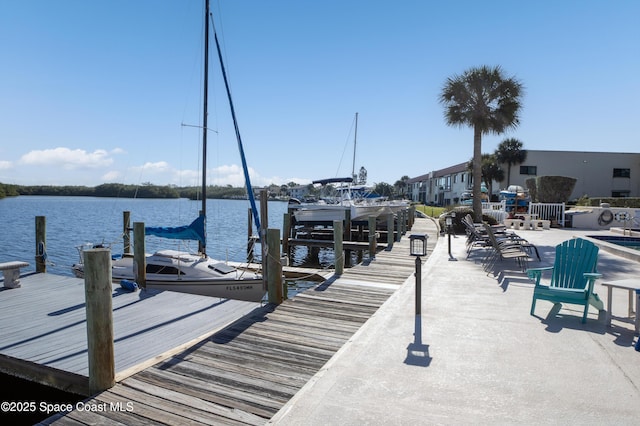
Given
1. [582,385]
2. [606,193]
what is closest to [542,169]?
[606,193]

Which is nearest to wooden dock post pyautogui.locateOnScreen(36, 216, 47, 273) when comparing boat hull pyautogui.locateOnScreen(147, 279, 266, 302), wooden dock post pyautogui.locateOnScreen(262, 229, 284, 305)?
boat hull pyautogui.locateOnScreen(147, 279, 266, 302)

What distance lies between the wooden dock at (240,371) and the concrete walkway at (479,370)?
1.08 feet

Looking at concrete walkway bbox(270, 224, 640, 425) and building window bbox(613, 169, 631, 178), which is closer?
concrete walkway bbox(270, 224, 640, 425)

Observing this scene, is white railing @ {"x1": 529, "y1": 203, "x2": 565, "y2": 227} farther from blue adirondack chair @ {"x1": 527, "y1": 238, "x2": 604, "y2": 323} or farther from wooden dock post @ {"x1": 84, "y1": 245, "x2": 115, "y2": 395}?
wooden dock post @ {"x1": 84, "y1": 245, "x2": 115, "y2": 395}

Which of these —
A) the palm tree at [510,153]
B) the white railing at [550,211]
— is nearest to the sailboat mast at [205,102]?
the white railing at [550,211]

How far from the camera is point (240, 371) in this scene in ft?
15.8

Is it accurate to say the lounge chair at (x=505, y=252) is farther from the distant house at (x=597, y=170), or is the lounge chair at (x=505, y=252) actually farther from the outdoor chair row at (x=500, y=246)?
the distant house at (x=597, y=170)

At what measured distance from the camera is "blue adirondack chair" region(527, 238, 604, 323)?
628 cm

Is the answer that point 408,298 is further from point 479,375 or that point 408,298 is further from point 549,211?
point 549,211

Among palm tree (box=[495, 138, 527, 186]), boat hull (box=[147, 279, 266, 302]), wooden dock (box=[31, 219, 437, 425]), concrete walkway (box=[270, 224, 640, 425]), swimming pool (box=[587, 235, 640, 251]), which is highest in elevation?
palm tree (box=[495, 138, 527, 186])

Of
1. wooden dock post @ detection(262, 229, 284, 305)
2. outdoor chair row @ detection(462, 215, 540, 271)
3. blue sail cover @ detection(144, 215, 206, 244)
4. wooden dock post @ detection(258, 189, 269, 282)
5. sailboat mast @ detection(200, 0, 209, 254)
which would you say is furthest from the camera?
sailboat mast @ detection(200, 0, 209, 254)

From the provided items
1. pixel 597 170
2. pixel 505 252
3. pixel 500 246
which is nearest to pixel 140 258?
pixel 505 252

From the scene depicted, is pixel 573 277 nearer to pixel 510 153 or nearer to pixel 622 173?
pixel 510 153

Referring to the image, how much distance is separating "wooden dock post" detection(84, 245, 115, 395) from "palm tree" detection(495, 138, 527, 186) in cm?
4827
